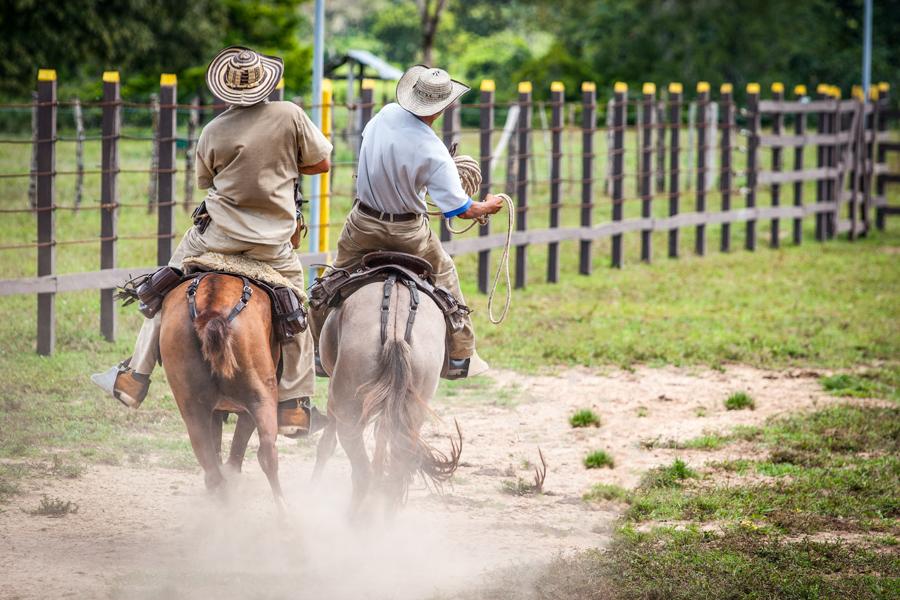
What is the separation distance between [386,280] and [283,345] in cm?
64

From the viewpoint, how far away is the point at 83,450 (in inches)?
288

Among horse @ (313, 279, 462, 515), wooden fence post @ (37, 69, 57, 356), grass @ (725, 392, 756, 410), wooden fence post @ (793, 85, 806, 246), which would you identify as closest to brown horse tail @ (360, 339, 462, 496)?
horse @ (313, 279, 462, 515)

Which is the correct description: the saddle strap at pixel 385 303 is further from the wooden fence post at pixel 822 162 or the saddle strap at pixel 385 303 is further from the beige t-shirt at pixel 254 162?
the wooden fence post at pixel 822 162

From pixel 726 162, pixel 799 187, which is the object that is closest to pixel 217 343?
pixel 726 162

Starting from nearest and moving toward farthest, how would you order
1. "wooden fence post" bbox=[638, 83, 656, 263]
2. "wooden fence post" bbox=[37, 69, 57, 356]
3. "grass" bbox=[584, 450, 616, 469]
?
"grass" bbox=[584, 450, 616, 469], "wooden fence post" bbox=[37, 69, 57, 356], "wooden fence post" bbox=[638, 83, 656, 263]

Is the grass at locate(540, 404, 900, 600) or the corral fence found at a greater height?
the corral fence

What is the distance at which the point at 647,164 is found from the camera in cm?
1616

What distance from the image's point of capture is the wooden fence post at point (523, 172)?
13.7 metres

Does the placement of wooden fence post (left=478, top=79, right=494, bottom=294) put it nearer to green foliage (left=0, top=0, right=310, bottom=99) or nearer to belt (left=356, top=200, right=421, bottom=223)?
belt (left=356, top=200, right=421, bottom=223)

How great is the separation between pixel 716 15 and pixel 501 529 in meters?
33.1

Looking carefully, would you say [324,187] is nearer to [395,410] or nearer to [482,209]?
[482,209]

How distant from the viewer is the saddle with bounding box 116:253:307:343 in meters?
5.83

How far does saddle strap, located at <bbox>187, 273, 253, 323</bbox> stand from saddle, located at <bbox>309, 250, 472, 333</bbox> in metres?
0.47

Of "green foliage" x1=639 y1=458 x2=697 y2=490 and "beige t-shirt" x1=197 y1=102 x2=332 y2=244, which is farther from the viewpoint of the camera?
"green foliage" x1=639 y1=458 x2=697 y2=490
